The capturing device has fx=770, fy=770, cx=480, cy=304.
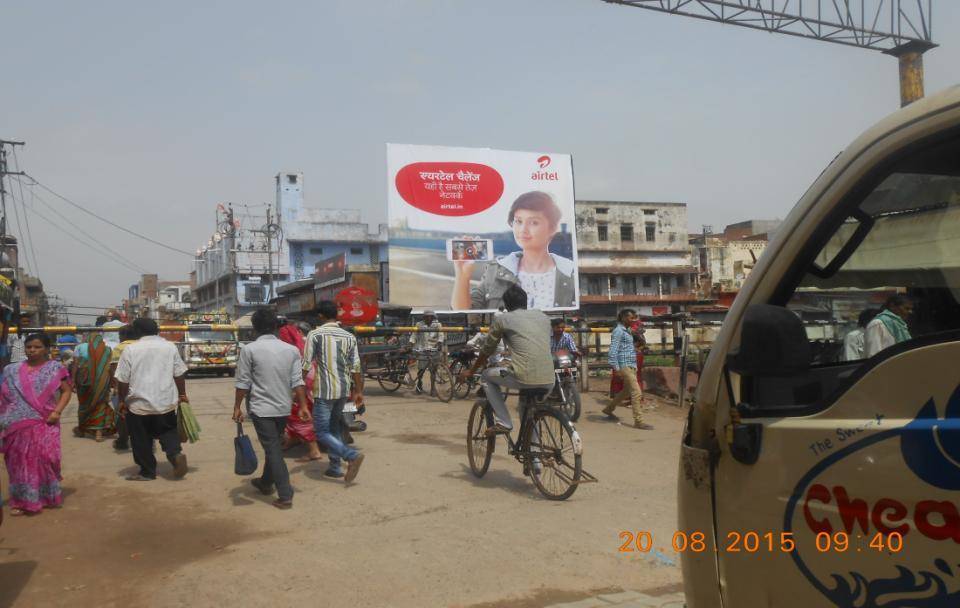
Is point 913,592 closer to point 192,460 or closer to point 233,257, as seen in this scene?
point 192,460

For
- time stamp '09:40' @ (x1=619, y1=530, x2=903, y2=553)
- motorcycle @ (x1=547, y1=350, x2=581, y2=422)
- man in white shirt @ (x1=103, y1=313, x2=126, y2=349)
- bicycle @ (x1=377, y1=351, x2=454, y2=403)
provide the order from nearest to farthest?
time stamp '09:40' @ (x1=619, y1=530, x2=903, y2=553) → man in white shirt @ (x1=103, y1=313, x2=126, y2=349) → motorcycle @ (x1=547, y1=350, x2=581, y2=422) → bicycle @ (x1=377, y1=351, x2=454, y2=403)

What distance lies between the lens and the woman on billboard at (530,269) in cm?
1903

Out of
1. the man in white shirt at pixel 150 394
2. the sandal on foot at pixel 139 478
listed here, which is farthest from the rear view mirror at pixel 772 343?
the sandal on foot at pixel 139 478

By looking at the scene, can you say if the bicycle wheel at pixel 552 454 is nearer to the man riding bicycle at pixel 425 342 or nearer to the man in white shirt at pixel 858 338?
the man in white shirt at pixel 858 338

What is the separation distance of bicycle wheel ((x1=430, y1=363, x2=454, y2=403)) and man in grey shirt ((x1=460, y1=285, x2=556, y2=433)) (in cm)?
743

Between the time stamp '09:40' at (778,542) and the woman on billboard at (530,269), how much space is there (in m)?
16.6

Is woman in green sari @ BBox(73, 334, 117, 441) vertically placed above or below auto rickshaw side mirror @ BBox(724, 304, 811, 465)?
below

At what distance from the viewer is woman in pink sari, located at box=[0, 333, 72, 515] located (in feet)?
20.7

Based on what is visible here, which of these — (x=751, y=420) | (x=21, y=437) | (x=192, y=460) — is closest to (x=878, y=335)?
(x=751, y=420)

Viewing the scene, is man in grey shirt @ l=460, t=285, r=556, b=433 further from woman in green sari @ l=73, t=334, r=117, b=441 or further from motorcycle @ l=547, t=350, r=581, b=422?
woman in green sari @ l=73, t=334, r=117, b=441

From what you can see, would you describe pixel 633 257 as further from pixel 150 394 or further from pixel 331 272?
pixel 150 394

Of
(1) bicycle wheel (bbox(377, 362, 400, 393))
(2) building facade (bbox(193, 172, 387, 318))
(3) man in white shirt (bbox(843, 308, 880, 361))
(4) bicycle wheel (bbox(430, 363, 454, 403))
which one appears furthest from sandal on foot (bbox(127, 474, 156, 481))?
(2) building facade (bbox(193, 172, 387, 318))

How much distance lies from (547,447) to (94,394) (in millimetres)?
6816

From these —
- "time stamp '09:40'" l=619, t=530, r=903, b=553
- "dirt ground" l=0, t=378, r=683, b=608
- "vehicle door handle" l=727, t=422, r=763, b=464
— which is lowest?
"dirt ground" l=0, t=378, r=683, b=608
